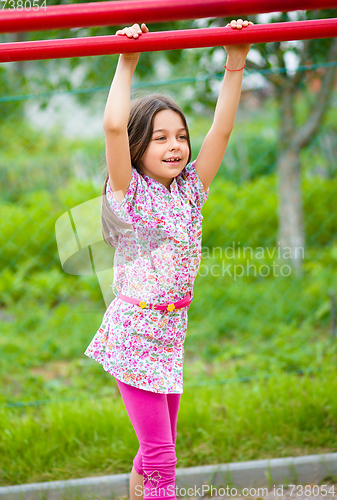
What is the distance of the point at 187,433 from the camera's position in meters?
2.11

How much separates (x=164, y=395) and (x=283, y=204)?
90.2 inches

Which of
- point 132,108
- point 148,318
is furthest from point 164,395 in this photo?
point 132,108

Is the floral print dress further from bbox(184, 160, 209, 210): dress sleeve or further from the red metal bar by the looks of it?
the red metal bar

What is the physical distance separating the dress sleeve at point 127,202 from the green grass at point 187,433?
1090 millimetres

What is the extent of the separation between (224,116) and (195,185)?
0.22 meters

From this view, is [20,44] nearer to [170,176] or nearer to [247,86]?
[170,176]

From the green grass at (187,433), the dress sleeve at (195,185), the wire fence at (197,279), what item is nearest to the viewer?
the dress sleeve at (195,185)

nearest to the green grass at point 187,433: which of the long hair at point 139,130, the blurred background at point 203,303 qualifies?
the blurred background at point 203,303

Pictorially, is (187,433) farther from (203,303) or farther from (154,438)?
(203,303)

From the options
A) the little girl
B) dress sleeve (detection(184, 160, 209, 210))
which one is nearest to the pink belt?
the little girl

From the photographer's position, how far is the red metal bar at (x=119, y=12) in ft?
4.04

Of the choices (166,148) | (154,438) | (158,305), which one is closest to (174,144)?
(166,148)

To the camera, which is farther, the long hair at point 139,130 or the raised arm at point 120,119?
the long hair at point 139,130

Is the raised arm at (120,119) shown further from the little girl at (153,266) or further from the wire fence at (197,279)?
the wire fence at (197,279)
